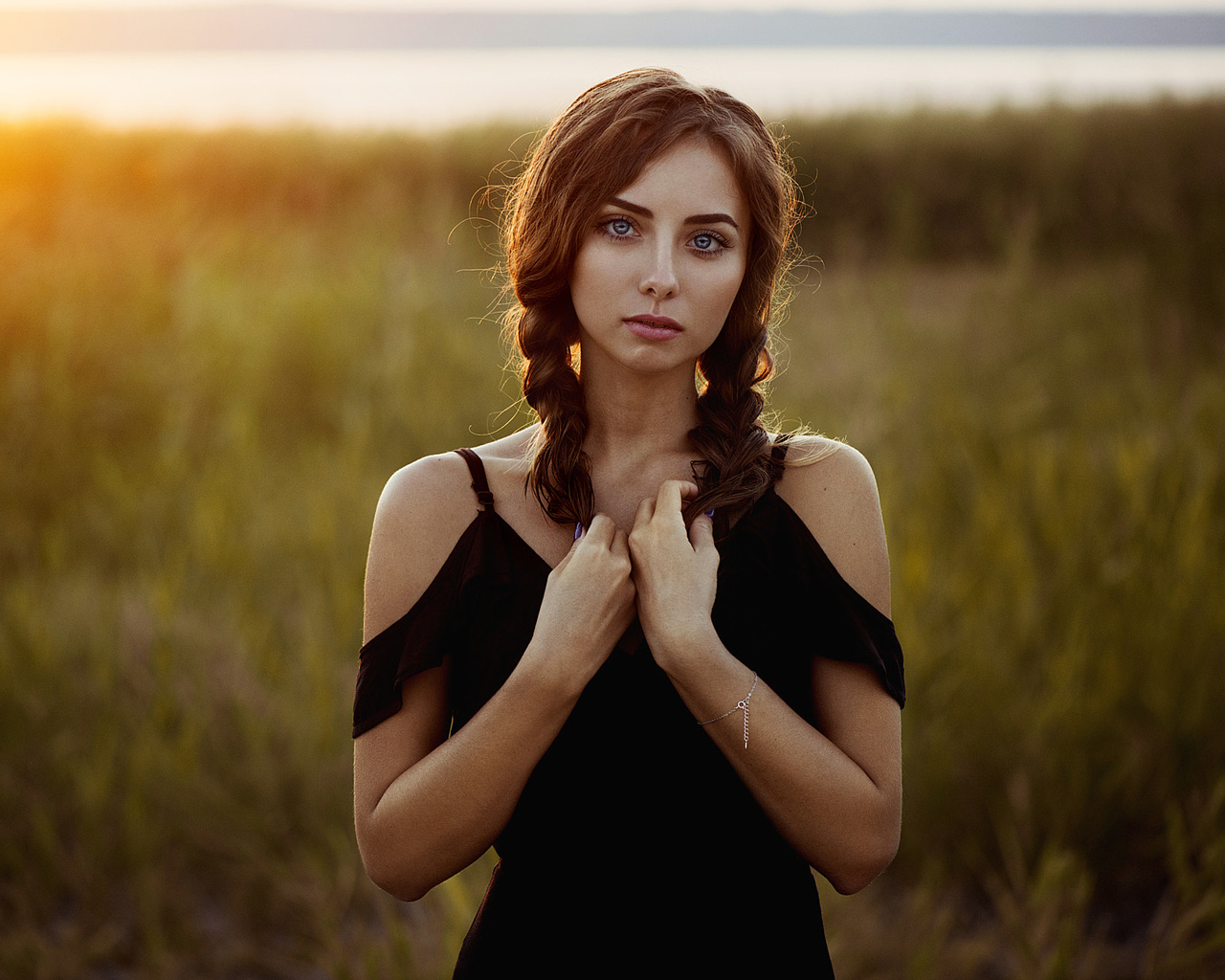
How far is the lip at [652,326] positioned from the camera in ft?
4.02

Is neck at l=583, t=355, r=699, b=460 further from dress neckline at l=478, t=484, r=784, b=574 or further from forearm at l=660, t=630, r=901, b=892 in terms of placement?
forearm at l=660, t=630, r=901, b=892

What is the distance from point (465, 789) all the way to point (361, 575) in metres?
2.80

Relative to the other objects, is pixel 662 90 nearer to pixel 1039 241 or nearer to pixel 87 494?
pixel 87 494

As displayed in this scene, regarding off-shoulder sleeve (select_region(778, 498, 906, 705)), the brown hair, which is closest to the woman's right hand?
the brown hair

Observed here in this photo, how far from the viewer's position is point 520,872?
1.32m

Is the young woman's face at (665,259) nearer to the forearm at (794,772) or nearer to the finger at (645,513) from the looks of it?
the finger at (645,513)

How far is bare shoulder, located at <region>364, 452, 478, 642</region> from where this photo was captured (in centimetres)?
131

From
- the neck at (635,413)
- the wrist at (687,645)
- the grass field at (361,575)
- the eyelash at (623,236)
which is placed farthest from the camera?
the grass field at (361,575)

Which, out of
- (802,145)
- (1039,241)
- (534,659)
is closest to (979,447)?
(534,659)

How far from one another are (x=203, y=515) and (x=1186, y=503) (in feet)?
12.5

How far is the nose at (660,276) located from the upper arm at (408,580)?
371 mm

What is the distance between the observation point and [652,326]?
1.23 m

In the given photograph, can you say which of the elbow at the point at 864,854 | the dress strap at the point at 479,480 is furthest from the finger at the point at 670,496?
the elbow at the point at 864,854

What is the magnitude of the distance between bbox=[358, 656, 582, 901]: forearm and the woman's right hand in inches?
0.7
